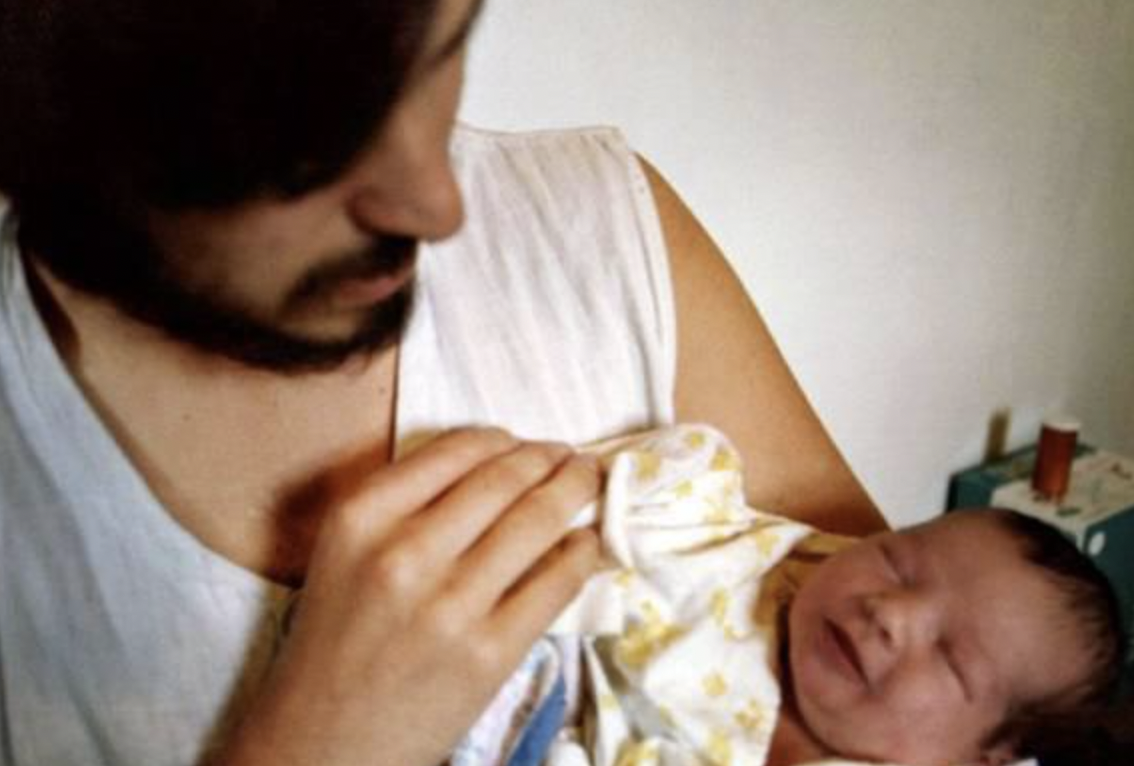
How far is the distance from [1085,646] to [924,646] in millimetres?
138

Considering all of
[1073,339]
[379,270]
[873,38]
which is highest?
[873,38]

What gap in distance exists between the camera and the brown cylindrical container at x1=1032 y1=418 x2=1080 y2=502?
1890mm

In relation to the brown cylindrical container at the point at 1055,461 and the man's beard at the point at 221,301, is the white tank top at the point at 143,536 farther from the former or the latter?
the brown cylindrical container at the point at 1055,461

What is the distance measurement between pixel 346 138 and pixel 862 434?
1.40 meters

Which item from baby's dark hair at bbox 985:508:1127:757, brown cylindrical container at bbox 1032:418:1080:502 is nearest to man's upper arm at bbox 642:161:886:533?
baby's dark hair at bbox 985:508:1127:757

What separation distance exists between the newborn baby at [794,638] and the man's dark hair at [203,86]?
13.4 inches

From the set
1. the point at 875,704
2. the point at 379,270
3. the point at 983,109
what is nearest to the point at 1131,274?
the point at 983,109

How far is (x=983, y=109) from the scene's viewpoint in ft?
5.62

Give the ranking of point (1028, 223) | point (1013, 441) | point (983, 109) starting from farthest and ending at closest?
1. point (1013, 441)
2. point (1028, 223)
3. point (983, 109)

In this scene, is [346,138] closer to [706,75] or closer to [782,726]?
[782,726]

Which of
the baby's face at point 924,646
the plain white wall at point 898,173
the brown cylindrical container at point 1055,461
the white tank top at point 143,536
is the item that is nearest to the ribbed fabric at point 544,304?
the white tank top at point 143,536

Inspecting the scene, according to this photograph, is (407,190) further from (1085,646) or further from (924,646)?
(1085,646)

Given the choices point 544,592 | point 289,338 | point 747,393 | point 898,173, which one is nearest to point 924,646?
point 747,393

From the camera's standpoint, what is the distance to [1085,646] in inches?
34.5
